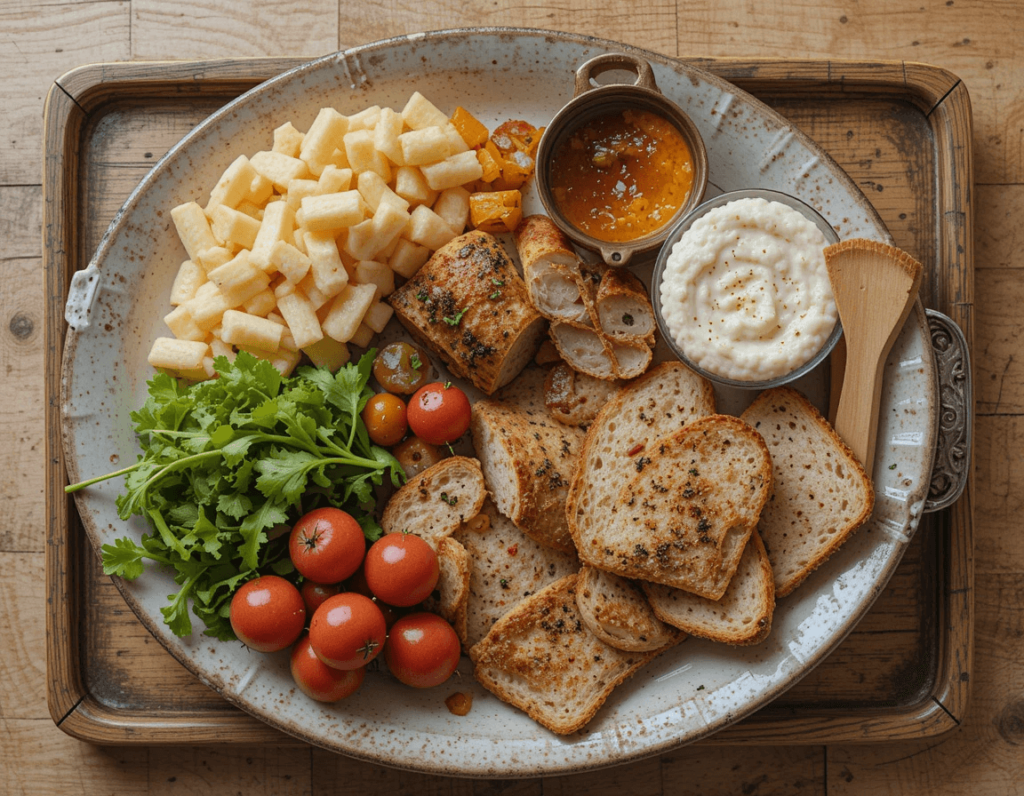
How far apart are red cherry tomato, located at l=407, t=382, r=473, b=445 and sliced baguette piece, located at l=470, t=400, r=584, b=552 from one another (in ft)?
0.38

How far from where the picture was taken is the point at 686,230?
2.74m

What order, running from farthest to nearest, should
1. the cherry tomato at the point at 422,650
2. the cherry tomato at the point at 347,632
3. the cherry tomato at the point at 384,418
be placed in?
the cherry tomato at the point at 384,418 → the cherry tomato at the point at 422,650 → the cherry tomato at the point at 347,632

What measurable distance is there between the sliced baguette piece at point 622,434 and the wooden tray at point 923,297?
42.3 inches

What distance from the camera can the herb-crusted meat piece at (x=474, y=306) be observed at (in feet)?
9.05

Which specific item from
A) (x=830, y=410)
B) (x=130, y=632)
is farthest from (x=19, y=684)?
(x=830, y=410)

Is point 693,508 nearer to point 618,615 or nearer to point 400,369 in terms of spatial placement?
point 618,615

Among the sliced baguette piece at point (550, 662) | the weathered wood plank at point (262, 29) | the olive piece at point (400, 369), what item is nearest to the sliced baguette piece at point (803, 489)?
the sliced baguette piece at point (550, 662)

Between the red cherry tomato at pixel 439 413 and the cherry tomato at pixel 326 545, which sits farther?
the red cherry tomato at pixel 439 413

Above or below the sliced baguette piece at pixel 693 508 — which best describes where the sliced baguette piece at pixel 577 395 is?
above

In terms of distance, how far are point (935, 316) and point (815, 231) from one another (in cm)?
67

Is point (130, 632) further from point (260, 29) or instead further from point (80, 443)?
point (260, 29)

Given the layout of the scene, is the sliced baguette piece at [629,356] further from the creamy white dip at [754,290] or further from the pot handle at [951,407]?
the pot handle at [951,407]

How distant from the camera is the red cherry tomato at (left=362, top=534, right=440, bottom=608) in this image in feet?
8.41

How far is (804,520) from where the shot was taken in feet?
9.25
